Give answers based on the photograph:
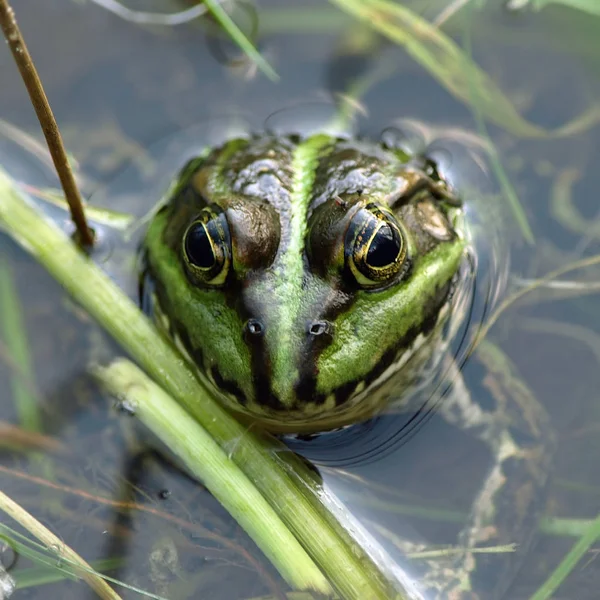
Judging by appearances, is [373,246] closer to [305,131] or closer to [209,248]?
[209,248]

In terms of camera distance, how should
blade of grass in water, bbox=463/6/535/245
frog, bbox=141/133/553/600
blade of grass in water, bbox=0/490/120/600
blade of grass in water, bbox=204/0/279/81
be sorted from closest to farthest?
frog, bbox=141/133/553/600 → blade of grass in water, bbox=0/490/120/600 → blade of grass in water, bbox=204/0/279/81 → blade of grass in water, bbox=463/6/535/245

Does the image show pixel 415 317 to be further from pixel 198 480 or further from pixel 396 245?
pixel 198 480

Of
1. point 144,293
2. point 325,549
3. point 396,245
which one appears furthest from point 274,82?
point 325,549

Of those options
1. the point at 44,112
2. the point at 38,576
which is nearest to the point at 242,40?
the point at 44,112

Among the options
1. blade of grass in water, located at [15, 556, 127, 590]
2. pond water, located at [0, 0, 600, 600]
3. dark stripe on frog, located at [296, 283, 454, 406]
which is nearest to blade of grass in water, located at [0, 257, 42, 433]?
pond water, located at [0, 0, 600, 600]

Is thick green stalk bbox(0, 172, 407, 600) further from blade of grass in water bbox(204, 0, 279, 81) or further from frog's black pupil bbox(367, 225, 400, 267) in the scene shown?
blade of grass in water bbox(204, 0, 279, 81)

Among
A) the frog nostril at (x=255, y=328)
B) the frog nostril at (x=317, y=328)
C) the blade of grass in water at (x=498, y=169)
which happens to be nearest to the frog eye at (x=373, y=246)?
the frog nostril at (x=317, y=328)
